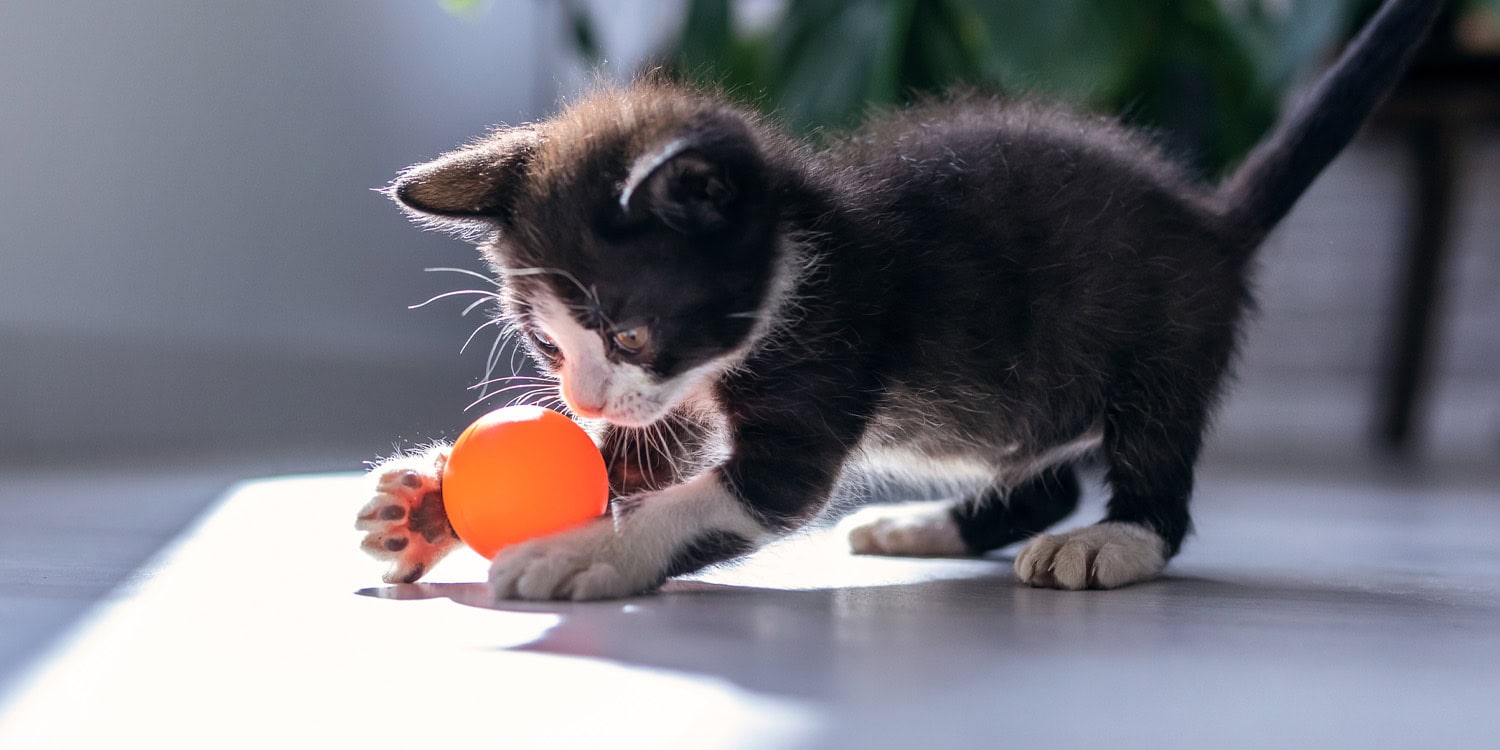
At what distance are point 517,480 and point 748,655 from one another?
0.51 metres

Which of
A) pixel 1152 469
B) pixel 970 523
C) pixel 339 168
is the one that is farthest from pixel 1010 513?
pixel 339 168

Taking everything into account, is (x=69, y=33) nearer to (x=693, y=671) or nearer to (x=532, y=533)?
(x=532, y=533)

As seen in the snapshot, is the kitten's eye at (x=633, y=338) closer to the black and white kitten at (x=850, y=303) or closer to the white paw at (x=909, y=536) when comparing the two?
the black and white kitten at (x=850, y=303)

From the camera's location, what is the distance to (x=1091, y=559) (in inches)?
68.2

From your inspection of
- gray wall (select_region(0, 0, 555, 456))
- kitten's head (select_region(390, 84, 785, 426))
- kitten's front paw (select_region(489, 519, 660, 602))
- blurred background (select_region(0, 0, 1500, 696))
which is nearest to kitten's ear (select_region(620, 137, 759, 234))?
kitten's head (select_region(390, 84, 785, 426))

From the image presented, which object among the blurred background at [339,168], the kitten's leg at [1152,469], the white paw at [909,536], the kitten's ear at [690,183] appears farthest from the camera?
the blurred background at [339,168]

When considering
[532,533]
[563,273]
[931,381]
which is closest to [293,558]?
[532,533]

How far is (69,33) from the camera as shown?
3262mm

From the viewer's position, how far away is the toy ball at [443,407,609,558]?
1.60m

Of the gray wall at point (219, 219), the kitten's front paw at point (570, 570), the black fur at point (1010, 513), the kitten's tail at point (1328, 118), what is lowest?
the kitten's front paw at point (570, 570)

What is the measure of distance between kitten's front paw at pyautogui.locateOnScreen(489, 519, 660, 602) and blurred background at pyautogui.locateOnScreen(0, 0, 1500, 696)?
2.30 ft

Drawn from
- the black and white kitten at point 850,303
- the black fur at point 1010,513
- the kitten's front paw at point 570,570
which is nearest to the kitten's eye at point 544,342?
the black and white kitten at point 850,303

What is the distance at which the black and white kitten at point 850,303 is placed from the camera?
60.4 inches

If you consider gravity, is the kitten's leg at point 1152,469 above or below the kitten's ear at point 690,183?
below
